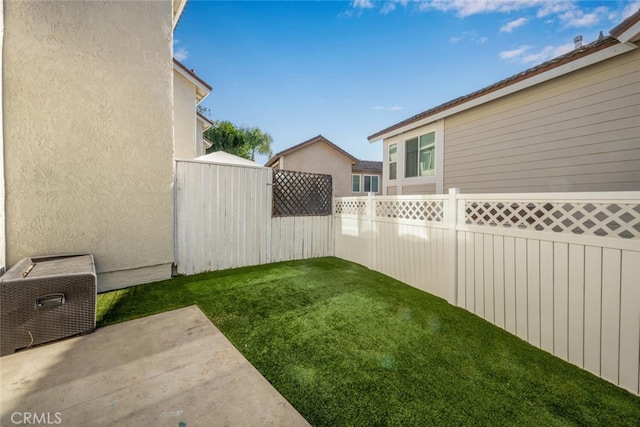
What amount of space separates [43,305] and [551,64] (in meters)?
8.73

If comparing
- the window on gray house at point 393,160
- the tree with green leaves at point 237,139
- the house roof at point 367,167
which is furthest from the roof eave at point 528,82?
the tree with green leaves at point 237,139

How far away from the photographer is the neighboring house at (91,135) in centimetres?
339

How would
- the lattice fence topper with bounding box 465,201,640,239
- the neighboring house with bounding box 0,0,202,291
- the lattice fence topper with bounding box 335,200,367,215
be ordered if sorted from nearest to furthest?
the lattice fence topper with bounding box 465,201,640,239 < the neighboring house with bounding box 0,0,202,291 < the lattice fence topper with bounding box 335,200,367,215

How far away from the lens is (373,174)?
19.5 m

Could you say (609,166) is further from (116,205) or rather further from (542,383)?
(116,205)

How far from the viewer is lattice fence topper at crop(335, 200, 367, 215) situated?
6.18 meters

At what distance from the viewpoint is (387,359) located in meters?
2.47

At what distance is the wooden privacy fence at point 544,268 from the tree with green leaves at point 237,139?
2933 centimetres

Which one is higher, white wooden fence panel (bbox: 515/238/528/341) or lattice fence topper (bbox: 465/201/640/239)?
lattice fence topper (bbox: 465/201/640/239)

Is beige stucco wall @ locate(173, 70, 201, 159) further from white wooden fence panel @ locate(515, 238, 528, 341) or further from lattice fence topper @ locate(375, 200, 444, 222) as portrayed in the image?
white wooden fence panel @ locate(515, 238, 528, 341)

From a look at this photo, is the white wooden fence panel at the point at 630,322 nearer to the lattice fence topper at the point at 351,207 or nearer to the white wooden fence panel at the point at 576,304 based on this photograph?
the white wooden fence panel at the point at 576,304

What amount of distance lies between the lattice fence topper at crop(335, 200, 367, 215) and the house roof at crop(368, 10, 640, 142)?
3.71 meters

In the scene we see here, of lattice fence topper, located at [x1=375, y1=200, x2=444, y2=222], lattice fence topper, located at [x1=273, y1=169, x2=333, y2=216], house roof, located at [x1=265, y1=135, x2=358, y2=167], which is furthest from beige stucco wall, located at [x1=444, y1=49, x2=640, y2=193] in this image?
house roof, located at [x1=265, y1=135, x2=358, y2=167]

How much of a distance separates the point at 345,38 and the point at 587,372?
11.8 metres
